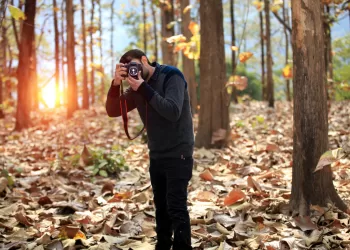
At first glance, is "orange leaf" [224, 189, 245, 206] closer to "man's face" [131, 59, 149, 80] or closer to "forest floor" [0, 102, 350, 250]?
"forest floor" [0, 102, 350, 250]

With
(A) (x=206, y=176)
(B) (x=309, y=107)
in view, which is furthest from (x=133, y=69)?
(A) (x=206, y=176)

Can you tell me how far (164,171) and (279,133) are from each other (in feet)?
23.1

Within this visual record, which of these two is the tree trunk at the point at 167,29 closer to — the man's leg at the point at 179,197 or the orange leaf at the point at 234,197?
the orange leaf at the point at 234,197

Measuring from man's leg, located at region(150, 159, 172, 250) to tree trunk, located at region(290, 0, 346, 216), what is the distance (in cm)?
160

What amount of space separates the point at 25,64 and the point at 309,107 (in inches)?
421

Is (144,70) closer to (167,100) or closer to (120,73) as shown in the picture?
(120,73)

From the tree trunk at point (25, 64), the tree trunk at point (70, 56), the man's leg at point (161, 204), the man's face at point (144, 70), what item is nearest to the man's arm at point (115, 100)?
the man's face at point (144, 70)

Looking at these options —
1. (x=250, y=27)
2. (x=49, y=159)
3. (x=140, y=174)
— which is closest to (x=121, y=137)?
(x=49, y=159)

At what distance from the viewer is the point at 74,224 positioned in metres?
4.75

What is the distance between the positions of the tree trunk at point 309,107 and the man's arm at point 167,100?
1721mm

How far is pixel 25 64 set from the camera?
43.7ft

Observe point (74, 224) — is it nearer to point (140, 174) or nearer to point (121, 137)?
point (140, 174)

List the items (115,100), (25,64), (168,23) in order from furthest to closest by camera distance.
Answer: (168,23) → (25,64) → (115,100)

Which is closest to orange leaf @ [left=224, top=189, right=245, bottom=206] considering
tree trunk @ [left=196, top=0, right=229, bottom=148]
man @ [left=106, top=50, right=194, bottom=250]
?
man @ [left=106, top=50, right=194, bottom=250]
